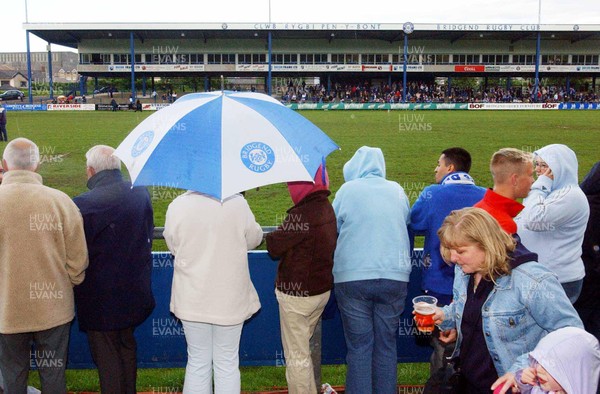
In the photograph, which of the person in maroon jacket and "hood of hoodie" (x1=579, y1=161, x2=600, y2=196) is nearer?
the person in maroon jacket

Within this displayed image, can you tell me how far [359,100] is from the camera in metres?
50.6

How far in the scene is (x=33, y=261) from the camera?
10.5 ft

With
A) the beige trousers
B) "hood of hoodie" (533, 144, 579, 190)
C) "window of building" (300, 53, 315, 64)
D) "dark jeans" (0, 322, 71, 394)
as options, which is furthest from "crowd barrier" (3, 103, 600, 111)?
"dark jeans" (0, 322, 71, 394)

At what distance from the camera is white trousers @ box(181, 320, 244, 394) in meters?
3.23

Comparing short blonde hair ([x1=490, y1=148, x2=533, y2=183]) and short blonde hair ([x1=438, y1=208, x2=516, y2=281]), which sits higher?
short blonde hair ([x1=490, y1=148, x2=533, y2=183])

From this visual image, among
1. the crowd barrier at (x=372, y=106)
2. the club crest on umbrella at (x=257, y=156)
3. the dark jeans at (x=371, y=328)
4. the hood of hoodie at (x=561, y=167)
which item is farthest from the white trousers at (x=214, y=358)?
the crowd barrier at (x=372, y=106)

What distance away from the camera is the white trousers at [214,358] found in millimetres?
3234

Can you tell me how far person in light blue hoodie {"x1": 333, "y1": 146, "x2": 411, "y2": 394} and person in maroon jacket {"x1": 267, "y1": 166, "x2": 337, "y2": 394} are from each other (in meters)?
0.12

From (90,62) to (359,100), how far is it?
25.5m

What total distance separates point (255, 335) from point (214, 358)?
3.71 feet

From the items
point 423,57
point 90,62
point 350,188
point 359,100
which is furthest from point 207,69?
point 350,188

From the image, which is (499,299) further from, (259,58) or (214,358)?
(259,58)

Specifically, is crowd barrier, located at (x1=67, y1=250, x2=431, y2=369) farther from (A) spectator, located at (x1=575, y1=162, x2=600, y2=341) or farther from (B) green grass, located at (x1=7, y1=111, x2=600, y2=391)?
(A) spectator, located at (x1=575, y1=162, x2=600, y2=341)

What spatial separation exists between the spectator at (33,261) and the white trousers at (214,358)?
747 mm
